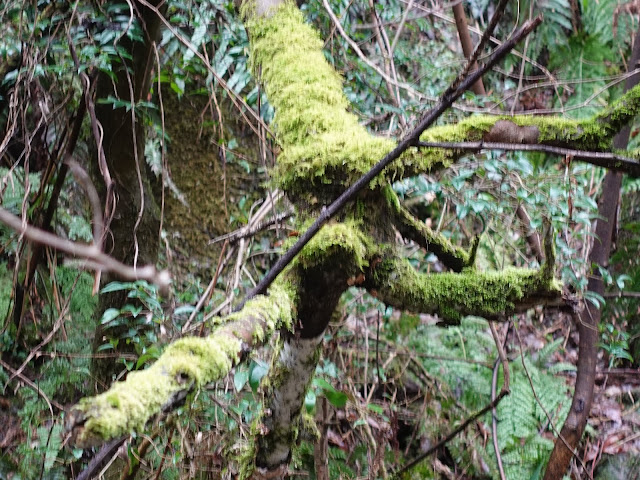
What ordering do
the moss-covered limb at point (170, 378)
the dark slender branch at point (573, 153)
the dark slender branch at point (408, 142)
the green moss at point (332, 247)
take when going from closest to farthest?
the moss-covered limb at point (170, 378)
the dark slender branch at point (408, 142)
the dark slender branch at point (573, 153)
the green moss at point (332, 247)

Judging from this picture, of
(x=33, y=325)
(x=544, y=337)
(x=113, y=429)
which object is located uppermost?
(x=113, y=429)

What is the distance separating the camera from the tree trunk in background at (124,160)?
208 centimetres

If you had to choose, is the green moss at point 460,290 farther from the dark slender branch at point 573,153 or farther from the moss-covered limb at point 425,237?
the dark slender branch at point 573,153

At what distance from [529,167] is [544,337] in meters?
2.04

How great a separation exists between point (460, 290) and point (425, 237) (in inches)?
9.8

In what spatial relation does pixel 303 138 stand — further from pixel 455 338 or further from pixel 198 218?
pixel 455 338

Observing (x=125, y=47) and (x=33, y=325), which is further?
(x=33, y=325)

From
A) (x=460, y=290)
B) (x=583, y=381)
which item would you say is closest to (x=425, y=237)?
(x=460, y=290)

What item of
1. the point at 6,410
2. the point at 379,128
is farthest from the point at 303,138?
the point at 6,410

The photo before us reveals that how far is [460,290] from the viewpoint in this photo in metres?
1.31

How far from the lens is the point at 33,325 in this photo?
100 inches

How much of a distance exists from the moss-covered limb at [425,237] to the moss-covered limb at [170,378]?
0.56 meters

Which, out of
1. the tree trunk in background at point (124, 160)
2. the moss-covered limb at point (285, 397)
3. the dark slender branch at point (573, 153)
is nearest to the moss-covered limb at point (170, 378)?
the moss-covered limb at point (285, 397)

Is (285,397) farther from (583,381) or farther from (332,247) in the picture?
(583,381)
